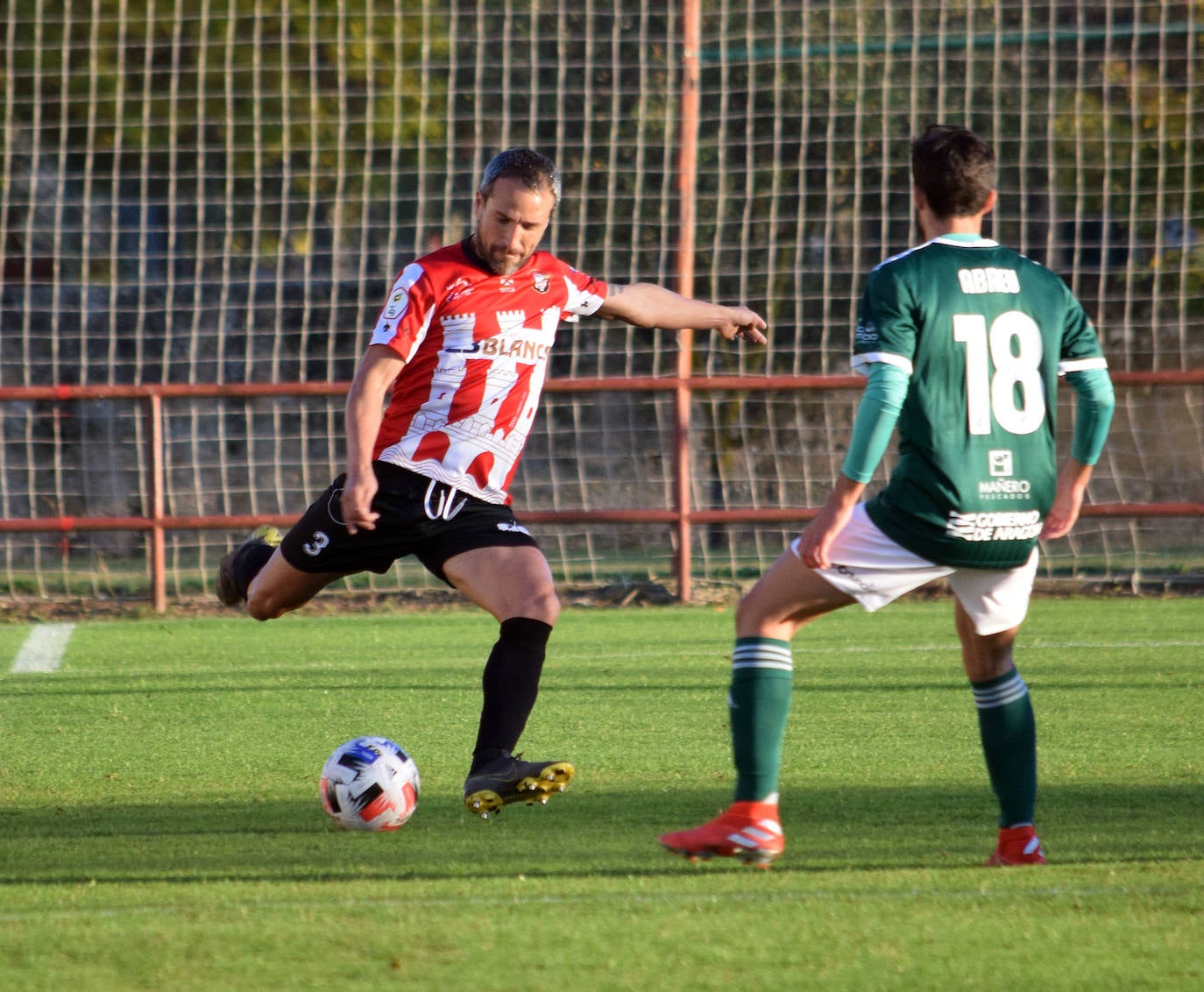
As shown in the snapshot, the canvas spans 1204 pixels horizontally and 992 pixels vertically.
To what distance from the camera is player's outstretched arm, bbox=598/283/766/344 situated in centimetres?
520

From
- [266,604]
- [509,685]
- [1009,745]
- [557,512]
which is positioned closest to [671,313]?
[509,685]

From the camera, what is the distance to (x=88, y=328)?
1853 centimetres

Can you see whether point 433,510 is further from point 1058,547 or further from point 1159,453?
point 1159,453

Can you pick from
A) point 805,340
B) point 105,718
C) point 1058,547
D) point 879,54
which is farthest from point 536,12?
point 105,718

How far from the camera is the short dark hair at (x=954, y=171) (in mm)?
3771

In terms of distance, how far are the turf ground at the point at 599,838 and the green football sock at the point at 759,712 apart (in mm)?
208

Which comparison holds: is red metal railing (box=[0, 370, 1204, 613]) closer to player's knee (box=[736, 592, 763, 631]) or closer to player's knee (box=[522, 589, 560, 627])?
player's knee (box=[522, 589, 560, 627])

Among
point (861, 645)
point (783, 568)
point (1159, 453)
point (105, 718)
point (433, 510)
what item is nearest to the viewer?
point (783, 568)

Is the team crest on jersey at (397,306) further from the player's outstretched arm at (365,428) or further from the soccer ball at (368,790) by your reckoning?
the soccer ball at (368,790)

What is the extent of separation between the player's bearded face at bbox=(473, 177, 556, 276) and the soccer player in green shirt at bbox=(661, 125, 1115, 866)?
1253 mm

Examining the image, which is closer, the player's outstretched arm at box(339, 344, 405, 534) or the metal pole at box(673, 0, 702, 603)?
the player's outstretched arm at box(339, 344, 405, 534)

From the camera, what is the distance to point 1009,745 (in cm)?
388

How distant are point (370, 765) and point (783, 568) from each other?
127cm

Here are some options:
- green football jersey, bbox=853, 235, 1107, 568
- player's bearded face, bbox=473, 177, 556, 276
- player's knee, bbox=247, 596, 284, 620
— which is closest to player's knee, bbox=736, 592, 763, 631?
green football jersey, bbox=853, 235, 1107, 568
